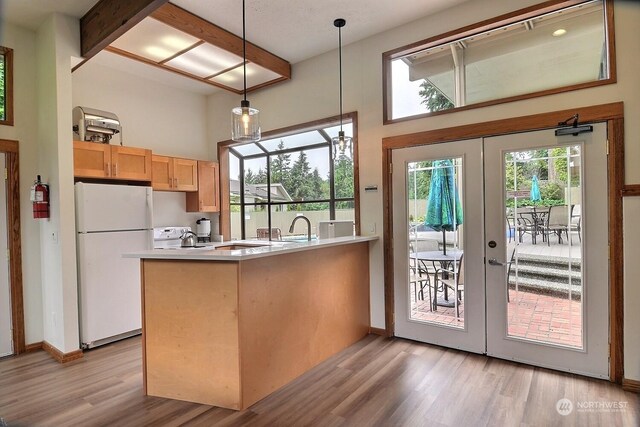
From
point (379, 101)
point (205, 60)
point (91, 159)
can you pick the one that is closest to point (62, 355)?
point (91, 159)

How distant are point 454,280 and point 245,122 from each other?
242cm

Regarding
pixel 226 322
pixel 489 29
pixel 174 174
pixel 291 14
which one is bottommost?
pixel 226 322

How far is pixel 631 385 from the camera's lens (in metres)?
2.43

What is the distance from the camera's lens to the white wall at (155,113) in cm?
408

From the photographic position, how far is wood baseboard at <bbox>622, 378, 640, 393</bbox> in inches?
94.2

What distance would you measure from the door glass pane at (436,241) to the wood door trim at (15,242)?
395 cm

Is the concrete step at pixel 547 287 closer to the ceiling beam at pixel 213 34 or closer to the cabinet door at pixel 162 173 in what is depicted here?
the ceiling beam at pixel 213 34

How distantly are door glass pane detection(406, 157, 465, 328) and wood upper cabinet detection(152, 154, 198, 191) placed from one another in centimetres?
303

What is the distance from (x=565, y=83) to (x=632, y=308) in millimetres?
1802

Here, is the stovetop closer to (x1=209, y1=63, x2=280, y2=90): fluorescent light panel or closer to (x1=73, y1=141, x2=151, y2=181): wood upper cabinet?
(x1=73, y1=141, x2=151, y2=181): wood upper cabinet

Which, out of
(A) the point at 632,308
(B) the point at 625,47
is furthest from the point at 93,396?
(B) the point at 625,47

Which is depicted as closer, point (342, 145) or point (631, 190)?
point (631, 190)

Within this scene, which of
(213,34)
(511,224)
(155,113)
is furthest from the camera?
(155,113)

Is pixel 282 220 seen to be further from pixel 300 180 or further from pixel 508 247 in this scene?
pixel 508 247
